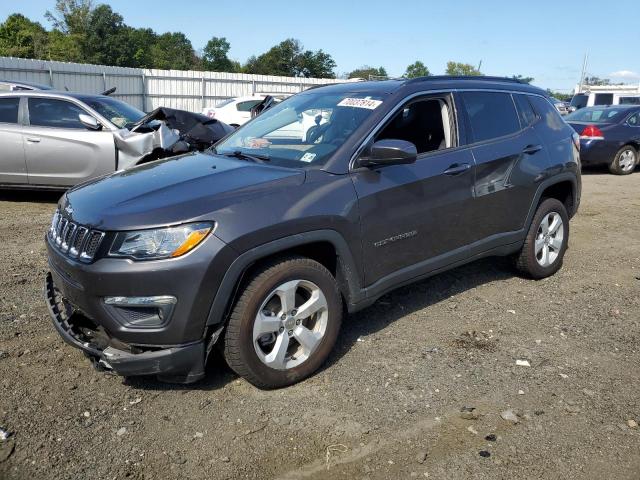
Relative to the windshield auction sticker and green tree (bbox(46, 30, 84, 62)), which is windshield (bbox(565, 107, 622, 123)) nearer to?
the windshield auction sticker

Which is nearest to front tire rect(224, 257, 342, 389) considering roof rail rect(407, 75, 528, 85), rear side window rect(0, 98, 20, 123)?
roof rail rect(407, 75, 528, 85)

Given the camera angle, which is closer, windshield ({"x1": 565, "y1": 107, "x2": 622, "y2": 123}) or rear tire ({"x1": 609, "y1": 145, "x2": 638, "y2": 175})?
rear tire ({"x1": 609, "y1": 145, "x2": 638, "y2": 175})

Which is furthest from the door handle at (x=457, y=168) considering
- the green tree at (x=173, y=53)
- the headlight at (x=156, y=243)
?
the green tree at (x=173, y=53)

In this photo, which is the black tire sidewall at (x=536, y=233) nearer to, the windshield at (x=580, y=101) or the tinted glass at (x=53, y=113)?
the tinted glass at (x=53, y=113)

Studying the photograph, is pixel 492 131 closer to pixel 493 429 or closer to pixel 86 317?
pixel 493 429

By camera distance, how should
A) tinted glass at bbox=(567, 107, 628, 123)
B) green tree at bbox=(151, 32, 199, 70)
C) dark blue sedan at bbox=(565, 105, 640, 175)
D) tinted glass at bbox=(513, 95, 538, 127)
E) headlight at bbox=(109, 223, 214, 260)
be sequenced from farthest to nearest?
green tree at bbox=(151, 32, 199, 70) → tinted glass at bbox=(567, 107, 628, 123) → dark blue sedan at bbox=(565, 105, 640, 175) → tinted glass at bbox=(513, 95, 538, 127) → headlight at bbox=(109, 223, 214, 260)

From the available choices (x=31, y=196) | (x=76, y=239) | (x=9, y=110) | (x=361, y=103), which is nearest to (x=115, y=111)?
(x=9, y=110)

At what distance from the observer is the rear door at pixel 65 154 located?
26.5 ft

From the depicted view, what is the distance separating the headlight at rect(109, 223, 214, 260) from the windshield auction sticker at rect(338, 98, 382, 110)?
166 cm

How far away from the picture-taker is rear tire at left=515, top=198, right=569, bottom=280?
16.8 ft

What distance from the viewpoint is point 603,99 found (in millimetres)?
23812

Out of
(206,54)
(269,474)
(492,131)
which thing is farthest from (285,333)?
(206,54)

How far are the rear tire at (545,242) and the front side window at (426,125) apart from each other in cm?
133

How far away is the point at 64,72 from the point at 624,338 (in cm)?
2159
